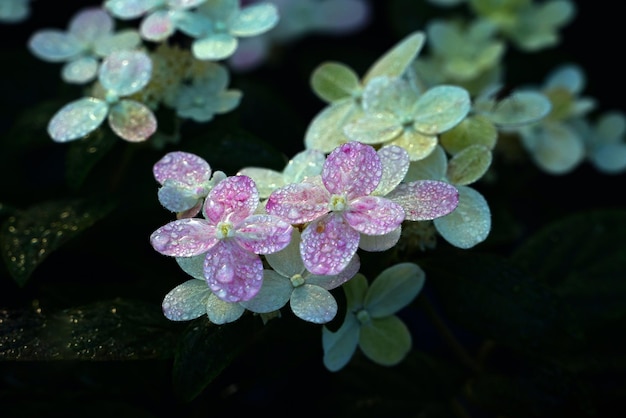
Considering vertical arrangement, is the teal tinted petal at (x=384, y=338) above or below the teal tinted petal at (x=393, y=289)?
below

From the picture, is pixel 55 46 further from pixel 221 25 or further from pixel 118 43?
pixel 221 25

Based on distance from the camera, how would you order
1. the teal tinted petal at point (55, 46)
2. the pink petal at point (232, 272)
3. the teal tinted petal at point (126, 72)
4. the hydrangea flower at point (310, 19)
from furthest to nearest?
the hydrangea flower at point (310, 19) → the teal tinted petal at point (55, 46) → the teal tinted petal at point (126, 72) → the pink petal at point (232, 272)

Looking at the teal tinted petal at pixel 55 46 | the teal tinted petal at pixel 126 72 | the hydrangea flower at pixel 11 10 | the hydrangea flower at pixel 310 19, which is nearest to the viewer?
the teal tinted petal at pixel 126 72

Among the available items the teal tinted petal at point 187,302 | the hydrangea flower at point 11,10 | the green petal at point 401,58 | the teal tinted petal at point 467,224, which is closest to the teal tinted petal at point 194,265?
the teal tinted petal at point 187,302

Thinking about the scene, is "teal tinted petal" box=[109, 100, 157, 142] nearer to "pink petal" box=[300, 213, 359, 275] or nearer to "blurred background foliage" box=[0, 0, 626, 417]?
"blurred background foliage" box=[0, 0, 626, 417]

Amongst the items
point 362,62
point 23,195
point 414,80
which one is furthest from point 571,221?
point 23,195

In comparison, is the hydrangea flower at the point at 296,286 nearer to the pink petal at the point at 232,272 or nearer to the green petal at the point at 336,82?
the pink petal at the point at 232,272
